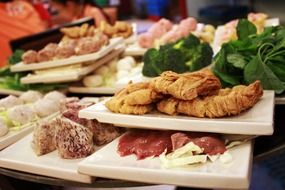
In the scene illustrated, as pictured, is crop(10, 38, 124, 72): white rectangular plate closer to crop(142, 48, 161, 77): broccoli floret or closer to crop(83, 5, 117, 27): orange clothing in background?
crop(142, 48, 161, 77): broccoli floret

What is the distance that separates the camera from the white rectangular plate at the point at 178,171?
106cm

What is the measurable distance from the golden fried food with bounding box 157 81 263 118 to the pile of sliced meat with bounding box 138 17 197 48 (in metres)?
1.27

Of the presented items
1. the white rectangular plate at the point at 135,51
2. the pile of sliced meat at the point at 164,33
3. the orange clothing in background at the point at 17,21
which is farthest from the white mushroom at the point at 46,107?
the orange clothing in background at the point at 17,21

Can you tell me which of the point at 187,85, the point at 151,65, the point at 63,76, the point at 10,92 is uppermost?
the point at 187,85

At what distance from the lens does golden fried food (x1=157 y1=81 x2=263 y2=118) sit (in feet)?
4.14

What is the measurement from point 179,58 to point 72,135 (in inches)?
32.2

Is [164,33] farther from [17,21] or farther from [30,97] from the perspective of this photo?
[17,21]

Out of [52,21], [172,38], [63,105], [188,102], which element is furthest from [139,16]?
[188,102]

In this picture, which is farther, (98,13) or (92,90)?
(98,13)

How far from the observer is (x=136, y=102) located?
1.36 metres

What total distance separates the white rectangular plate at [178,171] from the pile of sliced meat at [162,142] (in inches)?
1.2

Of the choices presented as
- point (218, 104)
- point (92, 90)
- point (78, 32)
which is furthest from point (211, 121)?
point (78, 32)

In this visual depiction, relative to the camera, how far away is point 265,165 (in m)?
2.54

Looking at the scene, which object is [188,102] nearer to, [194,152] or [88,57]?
[194,152]
